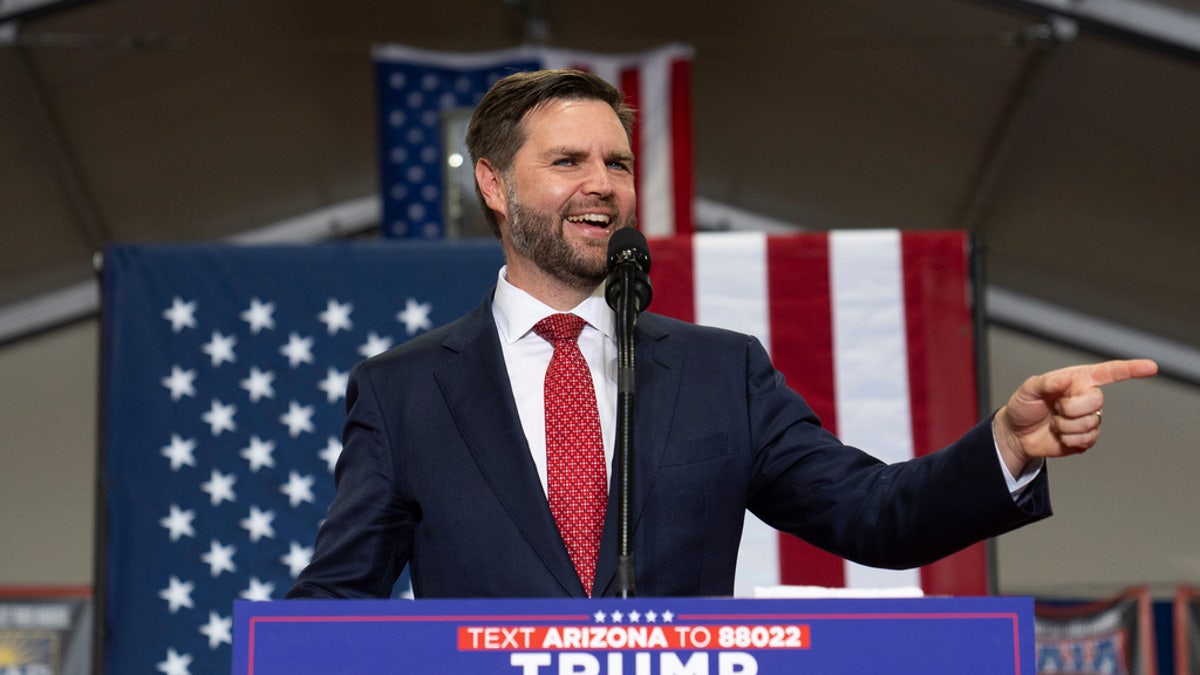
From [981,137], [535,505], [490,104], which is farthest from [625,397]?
[981,137]

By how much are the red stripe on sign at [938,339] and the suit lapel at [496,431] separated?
1.56 m

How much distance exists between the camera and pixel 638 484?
1.52 metres

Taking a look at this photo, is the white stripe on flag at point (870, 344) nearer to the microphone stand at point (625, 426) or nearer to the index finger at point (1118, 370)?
the microphone stand at point (625, 426)

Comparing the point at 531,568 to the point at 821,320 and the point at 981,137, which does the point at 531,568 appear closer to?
the point at 821,320

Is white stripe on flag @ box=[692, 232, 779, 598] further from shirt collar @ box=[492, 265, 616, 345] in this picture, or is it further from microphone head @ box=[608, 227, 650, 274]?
microphone head @ box=[608, 227, 650, 274]

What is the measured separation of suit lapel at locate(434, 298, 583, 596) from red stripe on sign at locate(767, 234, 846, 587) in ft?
4.83

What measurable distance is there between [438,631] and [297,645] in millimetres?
109

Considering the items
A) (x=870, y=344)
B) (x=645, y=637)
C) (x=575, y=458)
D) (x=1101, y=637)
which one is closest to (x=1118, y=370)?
(x=645, y=637)

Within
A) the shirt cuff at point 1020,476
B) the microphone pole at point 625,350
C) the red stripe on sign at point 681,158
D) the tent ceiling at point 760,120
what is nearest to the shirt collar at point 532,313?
the microphone pole at point 625,350

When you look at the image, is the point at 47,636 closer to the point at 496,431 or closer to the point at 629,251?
the point at 496,431

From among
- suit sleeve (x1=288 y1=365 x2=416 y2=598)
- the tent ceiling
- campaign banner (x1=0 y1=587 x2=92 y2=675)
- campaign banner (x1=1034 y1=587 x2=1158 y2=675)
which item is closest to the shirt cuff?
suit sleeve (x1=288 y1=365 x2=416 y2=598)

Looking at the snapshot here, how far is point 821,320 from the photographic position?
3107 millimetres

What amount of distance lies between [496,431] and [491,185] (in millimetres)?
369

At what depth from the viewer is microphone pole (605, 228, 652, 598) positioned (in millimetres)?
1276
